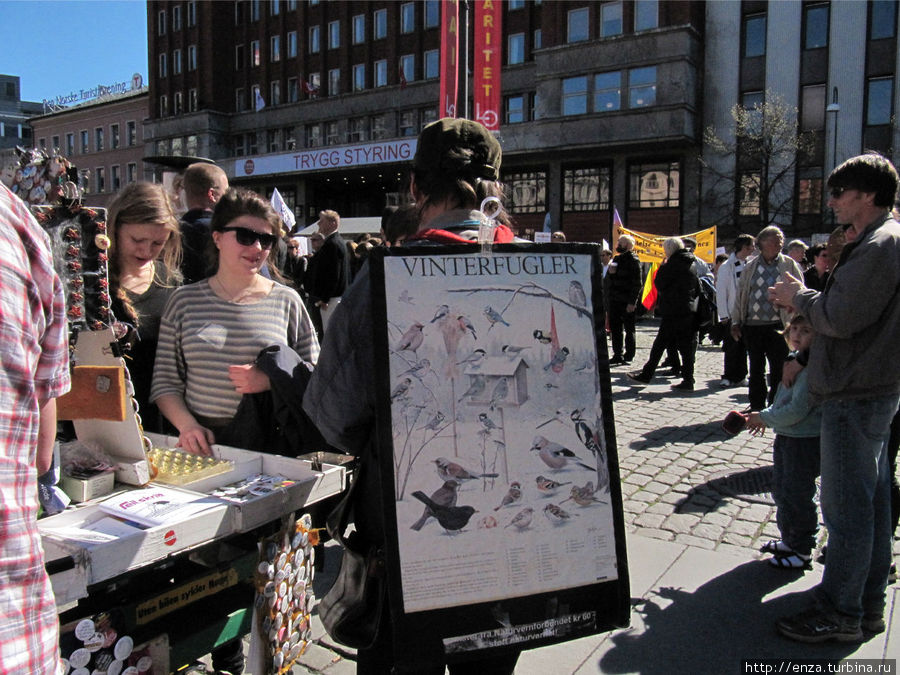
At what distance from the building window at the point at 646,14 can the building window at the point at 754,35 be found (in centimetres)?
412

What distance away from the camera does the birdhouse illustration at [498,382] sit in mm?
1743

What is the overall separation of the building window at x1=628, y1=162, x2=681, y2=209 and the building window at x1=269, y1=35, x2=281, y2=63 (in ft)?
87.0

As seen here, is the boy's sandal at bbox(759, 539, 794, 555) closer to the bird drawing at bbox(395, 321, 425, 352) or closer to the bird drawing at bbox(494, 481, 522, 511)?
the bird drawing at bbox(494, 481, 522, 511)

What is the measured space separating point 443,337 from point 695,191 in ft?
108

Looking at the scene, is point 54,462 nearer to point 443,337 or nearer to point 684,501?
point 443,337

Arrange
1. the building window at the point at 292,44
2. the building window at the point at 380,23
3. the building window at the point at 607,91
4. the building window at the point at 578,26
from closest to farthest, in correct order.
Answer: the building window at the point at 607,91, the building window at the point at 578,26, the building window at the point at 380,23, the building window at the point at 292,44

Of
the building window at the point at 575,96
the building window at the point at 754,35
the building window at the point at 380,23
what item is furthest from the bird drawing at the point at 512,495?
the building window at the point at 380,23

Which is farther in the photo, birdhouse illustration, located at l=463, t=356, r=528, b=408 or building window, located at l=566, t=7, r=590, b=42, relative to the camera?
building window, located at l=566, t=7, r=590, b=42

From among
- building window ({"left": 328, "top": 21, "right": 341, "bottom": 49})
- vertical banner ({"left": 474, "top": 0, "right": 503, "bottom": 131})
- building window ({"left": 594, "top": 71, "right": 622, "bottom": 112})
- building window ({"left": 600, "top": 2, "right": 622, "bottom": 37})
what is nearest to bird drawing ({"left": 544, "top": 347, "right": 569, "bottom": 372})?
vertical banner ({"left": 474, "top": 0, "right": 503, "bottom": 131})

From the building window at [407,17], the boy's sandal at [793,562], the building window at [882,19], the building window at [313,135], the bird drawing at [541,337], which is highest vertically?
the building window at [407,17]

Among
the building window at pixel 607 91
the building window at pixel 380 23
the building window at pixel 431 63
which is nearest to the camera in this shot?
the building window at pixel 607 91

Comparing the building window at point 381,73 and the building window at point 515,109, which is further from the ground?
the building window at point 381,73

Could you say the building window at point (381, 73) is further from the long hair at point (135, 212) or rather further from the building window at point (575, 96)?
the long hair at point (135, 212)

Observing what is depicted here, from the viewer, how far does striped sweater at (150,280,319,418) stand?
268 centimetres
